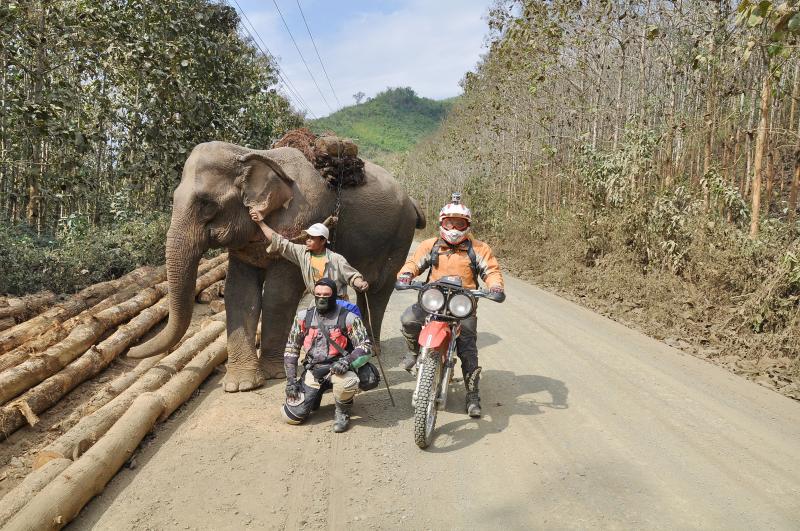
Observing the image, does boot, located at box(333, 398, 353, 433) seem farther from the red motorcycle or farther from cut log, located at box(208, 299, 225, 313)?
cut log, located at box(208, 299, 225, 313)

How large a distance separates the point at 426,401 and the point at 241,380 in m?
2.34

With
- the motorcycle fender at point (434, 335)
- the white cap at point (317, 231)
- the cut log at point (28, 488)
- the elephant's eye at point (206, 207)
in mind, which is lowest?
the cut log at point (28, 488)

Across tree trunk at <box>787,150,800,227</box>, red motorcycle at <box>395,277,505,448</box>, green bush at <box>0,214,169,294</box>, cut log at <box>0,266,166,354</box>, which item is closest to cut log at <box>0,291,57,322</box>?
cut log at <box>0,266,166,354</box>

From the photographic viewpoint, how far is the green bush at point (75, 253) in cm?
980

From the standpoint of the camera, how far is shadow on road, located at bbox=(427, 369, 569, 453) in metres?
5.09

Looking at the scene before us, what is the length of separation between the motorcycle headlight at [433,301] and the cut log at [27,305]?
19.4ft

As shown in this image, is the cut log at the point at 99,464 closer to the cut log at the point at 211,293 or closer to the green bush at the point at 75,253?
the cut log at the point at 211,293

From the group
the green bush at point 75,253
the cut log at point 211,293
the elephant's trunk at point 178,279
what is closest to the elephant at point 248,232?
the elephant's trunk at point 178,279

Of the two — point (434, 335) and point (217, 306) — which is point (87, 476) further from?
point (217, 306)

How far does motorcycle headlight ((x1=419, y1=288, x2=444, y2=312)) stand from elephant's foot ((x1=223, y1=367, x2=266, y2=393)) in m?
2.15

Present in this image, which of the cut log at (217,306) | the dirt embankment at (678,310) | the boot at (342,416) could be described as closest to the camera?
the boot at (342,416)

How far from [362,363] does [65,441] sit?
221cm

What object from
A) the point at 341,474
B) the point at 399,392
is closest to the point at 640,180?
the point at 399,392

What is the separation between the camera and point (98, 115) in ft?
38.7
